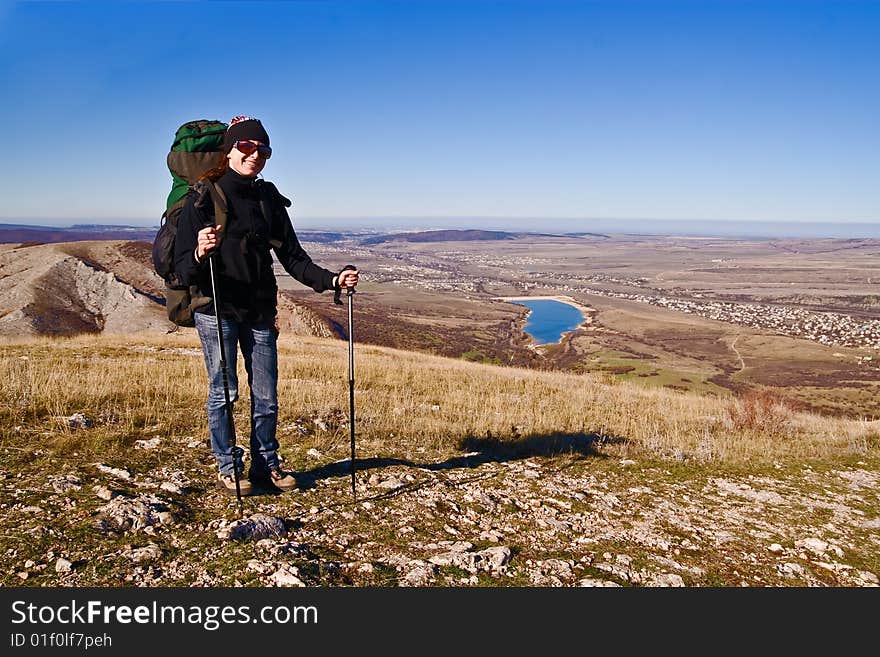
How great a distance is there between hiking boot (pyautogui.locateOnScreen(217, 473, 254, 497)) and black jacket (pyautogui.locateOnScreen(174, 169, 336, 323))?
4.75 ft

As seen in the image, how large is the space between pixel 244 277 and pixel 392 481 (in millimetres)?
2486

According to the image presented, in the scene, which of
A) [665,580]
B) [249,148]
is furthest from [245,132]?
[665,580]

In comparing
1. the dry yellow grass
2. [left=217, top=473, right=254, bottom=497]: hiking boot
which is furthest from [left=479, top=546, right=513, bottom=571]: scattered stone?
the dry yellow grass

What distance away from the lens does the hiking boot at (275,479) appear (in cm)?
484

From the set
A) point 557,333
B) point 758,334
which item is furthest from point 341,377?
point 758,334

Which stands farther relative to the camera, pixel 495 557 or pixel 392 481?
pixel 392 481

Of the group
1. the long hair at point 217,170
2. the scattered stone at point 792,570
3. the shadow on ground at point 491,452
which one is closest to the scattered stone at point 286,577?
the shadow on ground at point 491,452

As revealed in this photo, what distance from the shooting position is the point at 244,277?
432 centimetres

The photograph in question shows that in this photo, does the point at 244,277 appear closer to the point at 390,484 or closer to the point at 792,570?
the point at 390,484

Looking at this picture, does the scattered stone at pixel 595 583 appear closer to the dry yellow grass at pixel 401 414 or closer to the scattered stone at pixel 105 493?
the dry yellow grass at pixel 401 414

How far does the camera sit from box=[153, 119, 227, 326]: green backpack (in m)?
4.15

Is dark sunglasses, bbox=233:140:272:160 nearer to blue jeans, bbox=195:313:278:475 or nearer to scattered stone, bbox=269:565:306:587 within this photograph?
blue jeans, bbox=195:313:278:475

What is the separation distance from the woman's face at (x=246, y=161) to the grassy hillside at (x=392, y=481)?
2.76 meters

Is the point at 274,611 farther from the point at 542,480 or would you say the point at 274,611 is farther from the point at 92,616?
the point at 542,480
